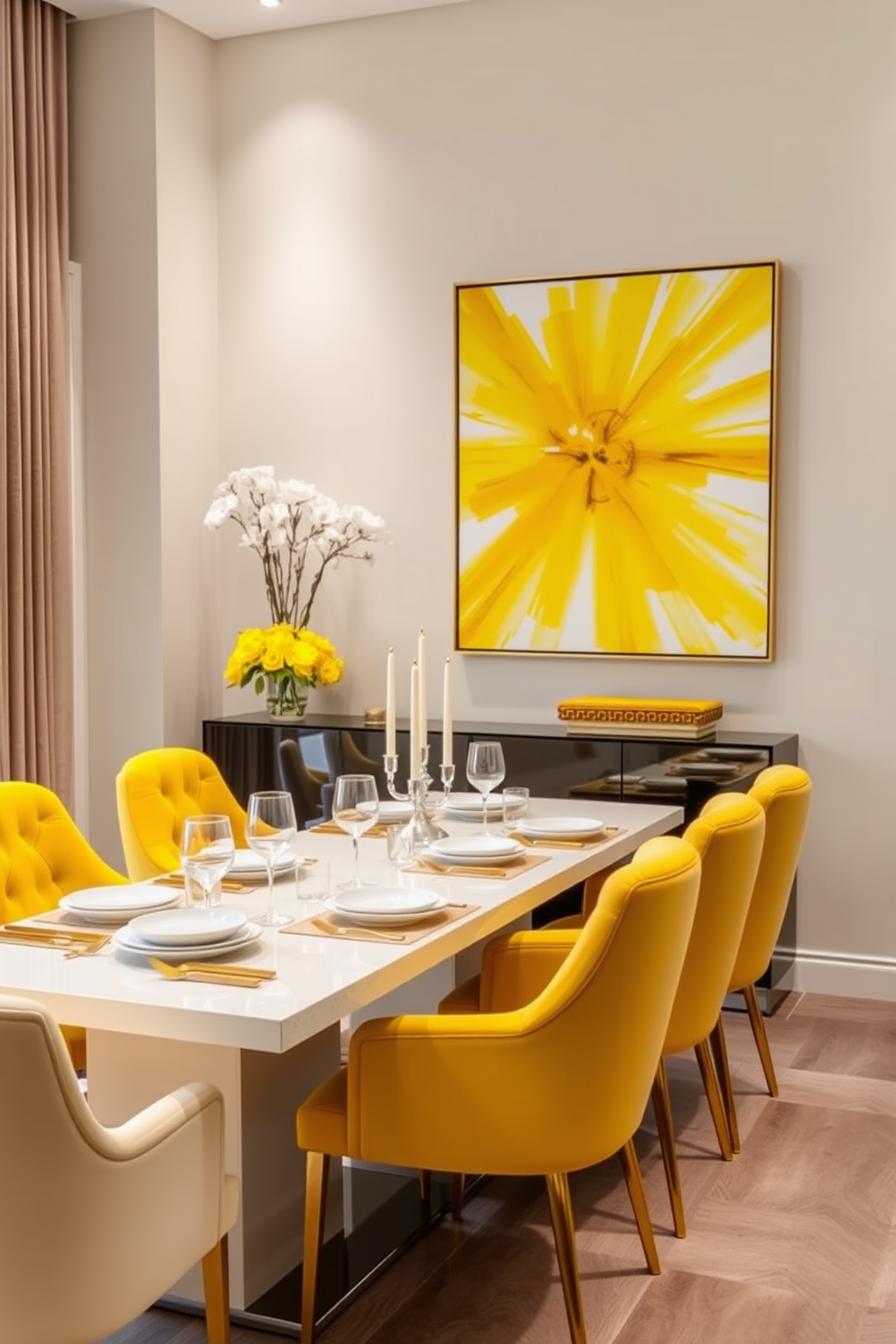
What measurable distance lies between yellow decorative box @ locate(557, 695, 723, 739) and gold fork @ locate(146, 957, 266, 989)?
2339 mm

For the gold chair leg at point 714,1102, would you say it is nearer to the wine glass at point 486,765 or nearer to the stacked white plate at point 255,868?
the wine glass at point 486,765

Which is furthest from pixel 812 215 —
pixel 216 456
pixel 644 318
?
pixel 216 456

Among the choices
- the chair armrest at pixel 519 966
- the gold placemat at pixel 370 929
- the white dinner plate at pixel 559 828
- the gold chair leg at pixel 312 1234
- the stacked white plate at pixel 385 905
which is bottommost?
the gold chair leg at pixel 312 1234

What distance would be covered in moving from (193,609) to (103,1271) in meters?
3.47

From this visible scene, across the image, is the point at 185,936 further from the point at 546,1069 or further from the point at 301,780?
the point at 301,780

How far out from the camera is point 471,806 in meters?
3.58

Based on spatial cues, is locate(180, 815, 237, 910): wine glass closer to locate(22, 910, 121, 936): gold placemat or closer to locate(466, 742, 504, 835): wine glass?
locate(22, 910, 121, 936): gold placemat

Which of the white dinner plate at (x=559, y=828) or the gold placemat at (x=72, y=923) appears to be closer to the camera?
the gold placemat at (x=72, y=923)

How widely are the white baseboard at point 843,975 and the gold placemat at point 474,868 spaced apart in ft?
5.81

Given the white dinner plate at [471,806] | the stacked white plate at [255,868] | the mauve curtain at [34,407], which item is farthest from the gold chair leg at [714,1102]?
the mauve curtain at [34,407]

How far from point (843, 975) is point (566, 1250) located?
2.42 m

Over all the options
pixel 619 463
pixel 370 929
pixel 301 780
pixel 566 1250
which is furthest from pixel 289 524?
pixel 566 1250

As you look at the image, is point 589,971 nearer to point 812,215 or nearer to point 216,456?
point 812,215

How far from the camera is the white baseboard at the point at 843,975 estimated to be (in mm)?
4438
